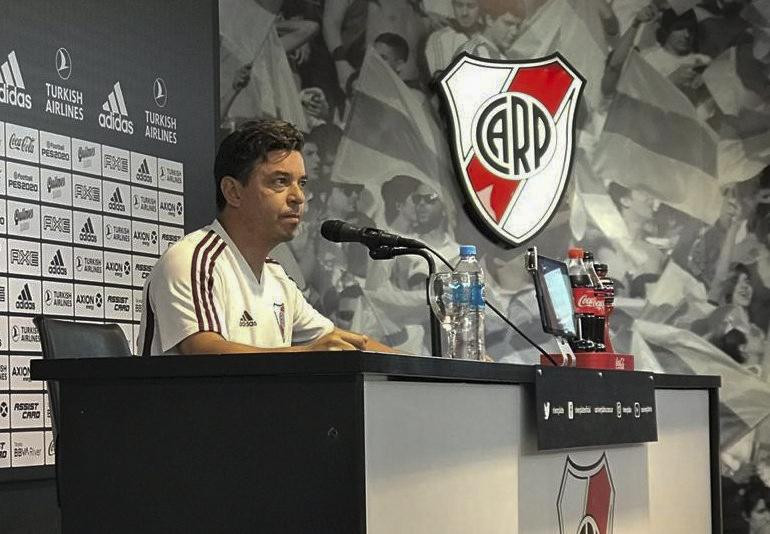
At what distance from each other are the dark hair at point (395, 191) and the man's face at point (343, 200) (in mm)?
143

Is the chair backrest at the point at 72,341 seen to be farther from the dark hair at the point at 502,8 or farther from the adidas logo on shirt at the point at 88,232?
the dark hair at the point at 502,8

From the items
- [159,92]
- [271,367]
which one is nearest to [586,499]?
[271,367]

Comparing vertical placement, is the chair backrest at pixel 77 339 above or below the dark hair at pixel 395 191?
below

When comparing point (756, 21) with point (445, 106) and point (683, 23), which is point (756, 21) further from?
point (445, 106)

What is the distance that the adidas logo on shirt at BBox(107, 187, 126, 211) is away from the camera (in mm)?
3477

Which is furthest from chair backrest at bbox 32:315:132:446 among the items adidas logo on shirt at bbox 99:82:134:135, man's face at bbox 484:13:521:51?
man's face at bbox 484:13:521:51

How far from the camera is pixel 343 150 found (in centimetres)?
445

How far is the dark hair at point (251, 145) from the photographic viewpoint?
2.74 metres

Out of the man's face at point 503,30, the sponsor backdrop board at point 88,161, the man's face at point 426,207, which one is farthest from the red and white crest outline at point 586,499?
the man's face at point 503,30

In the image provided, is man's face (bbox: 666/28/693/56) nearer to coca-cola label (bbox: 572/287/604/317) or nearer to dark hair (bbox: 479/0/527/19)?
dark hair (bbox: 479/0/527/19)

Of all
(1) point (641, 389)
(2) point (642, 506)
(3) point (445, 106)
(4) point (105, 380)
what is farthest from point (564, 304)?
(3) point (445, 106)

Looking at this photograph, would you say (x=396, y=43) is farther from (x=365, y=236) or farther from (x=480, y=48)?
(x=365, y=236)

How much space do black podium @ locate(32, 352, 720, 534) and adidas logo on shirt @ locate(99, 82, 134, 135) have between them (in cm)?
173

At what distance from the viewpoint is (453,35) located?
4922 mm
